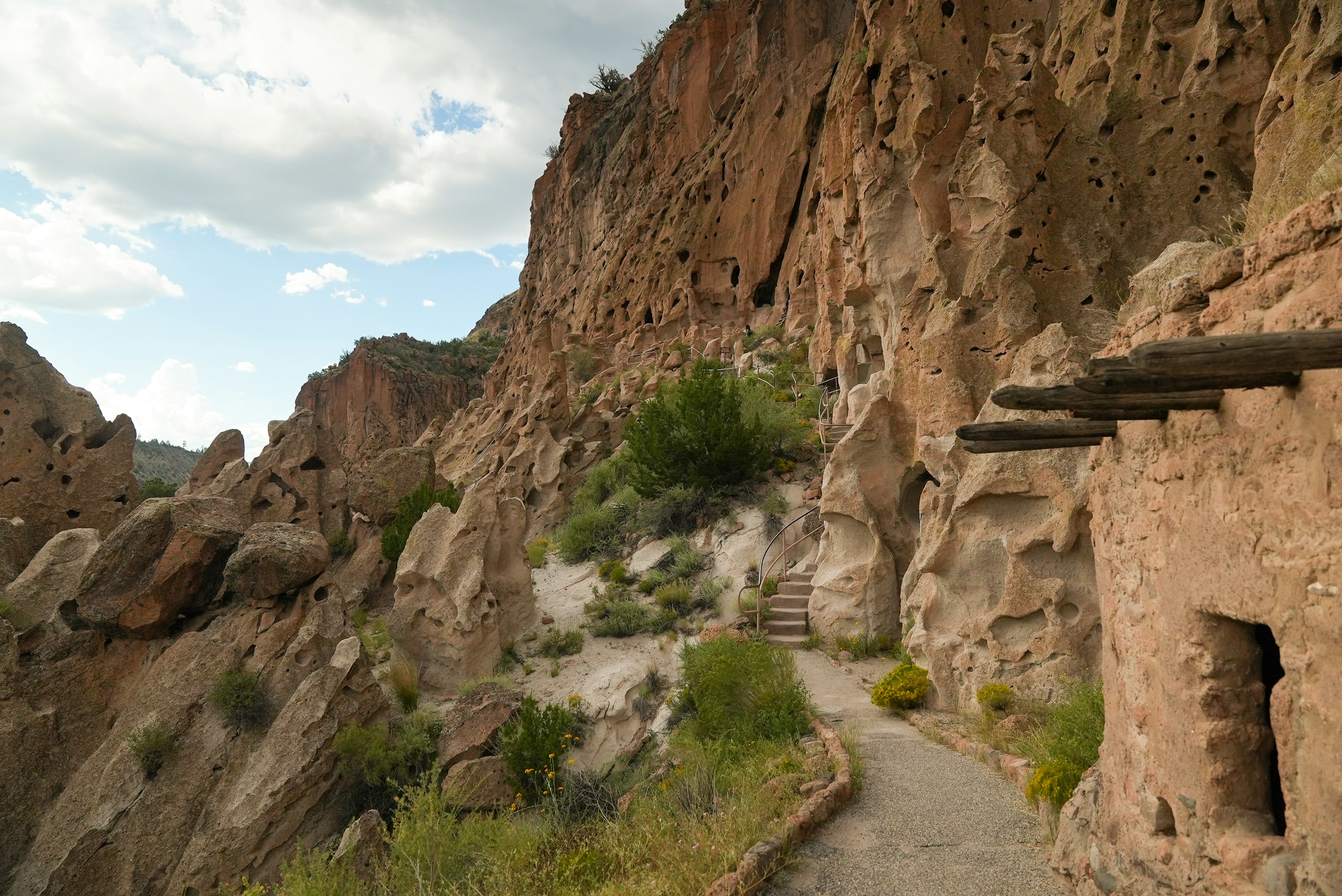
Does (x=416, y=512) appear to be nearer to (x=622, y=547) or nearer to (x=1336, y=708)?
(x=622, y=547)

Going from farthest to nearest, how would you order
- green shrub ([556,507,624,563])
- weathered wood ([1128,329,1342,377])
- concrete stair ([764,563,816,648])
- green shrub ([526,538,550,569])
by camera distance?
green shrub ([526,538,550,569])
green shrub ([556,507,624,563])
concrete stair ([764,563,816,648])
weathered wood ([1128,329,1342,377])

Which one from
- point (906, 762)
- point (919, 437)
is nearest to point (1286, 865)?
point (906, 762)

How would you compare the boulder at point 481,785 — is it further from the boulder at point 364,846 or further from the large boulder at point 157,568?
the large boulder at point 157,568

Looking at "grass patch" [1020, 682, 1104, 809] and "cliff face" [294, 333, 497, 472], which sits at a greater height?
"cliff face" [294, 333, 497, 472]

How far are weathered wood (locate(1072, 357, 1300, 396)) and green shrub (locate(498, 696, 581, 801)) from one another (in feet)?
23.9

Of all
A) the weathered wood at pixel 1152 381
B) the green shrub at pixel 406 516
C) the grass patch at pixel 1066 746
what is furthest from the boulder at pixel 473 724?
the weathered wood at pixel 1152 381

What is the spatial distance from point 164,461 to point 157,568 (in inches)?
2718

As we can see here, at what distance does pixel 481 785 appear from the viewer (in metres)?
8.77

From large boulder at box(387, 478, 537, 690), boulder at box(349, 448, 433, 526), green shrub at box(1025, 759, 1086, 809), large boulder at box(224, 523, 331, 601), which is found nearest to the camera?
green shrub at box(1025, 759, 1086, 809)

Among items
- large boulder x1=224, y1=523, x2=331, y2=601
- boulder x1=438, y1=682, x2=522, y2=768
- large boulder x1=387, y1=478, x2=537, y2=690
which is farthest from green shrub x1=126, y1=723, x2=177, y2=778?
large boulder x1=387, y1=478, x2=537, y2=690

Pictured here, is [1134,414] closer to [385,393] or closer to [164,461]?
[385,393]

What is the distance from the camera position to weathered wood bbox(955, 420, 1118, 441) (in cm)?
446

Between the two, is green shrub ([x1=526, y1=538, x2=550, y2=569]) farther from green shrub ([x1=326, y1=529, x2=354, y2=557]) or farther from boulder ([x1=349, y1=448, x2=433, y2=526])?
green shrub ([x1=326, y1=529, x2=354, y2=557])

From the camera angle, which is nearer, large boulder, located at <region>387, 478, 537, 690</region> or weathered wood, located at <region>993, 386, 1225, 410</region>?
weathered wood, located at <region>993, 386, 1225, 410</region>
